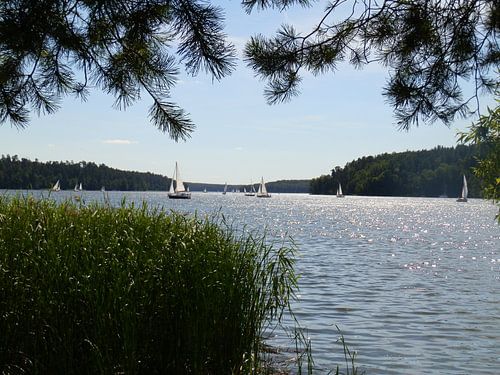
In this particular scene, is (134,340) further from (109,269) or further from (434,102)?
(434,102)

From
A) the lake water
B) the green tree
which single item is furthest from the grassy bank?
the green tree

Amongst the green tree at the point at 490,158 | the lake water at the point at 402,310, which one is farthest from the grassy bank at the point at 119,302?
the green tree at the point at 490,158

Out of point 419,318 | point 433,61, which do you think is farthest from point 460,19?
point 419,318

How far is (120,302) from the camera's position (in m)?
6.94

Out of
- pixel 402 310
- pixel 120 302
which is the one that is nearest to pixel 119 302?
pixel 120 302

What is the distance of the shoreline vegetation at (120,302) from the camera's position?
22.8 ft

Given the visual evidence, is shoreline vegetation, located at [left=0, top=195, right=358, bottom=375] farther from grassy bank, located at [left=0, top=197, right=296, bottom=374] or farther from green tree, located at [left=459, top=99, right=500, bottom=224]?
green tree, located at [left=459, top=99, right=500, bottom=224]

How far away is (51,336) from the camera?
6.97m

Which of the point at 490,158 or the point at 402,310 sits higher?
the point at 490,158

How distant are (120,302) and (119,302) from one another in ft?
0.04

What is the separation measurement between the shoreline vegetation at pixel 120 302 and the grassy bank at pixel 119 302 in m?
0.01

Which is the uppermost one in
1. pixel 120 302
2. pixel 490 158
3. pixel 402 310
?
pixel 490 158

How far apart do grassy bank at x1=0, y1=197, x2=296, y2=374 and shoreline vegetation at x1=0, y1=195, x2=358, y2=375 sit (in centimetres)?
1

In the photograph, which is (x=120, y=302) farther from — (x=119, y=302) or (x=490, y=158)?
(x=490, y=158)
